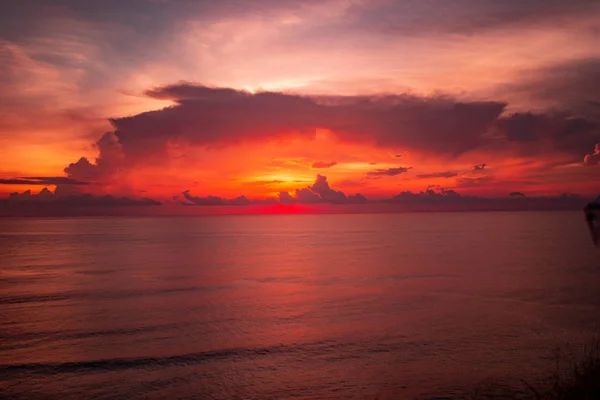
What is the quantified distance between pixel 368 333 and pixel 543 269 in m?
→ 41.9

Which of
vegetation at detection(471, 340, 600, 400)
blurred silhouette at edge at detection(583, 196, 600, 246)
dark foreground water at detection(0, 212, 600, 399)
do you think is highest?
blurred silhouette at edge at detection(583, 196, 600, 246)

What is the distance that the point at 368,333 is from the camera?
2844 cm

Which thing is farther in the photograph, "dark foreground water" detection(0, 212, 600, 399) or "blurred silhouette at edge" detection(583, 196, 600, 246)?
"dark foreground water" detection(0, 212, 600, 399)

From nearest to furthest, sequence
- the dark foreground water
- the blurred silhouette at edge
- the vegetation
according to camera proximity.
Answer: the blurred silhouette at edge < the vegetation < the dark foreground water

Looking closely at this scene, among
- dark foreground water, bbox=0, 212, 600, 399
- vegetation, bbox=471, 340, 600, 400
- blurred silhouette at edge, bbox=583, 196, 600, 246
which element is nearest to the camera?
blurred silhouette at edge, bbox=583, 196, 600, 246

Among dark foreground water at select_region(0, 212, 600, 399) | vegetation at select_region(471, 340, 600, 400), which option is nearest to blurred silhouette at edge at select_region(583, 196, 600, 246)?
vegetation at select_region(471, 340, 600, 400)

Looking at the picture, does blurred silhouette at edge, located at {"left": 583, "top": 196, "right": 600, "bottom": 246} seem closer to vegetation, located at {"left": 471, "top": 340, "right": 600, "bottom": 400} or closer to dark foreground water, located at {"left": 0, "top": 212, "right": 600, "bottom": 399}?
vegetation, located at {"left": 471, "top": 340, "right": 600, "bottom": 400}

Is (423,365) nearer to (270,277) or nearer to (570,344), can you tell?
(570,344)

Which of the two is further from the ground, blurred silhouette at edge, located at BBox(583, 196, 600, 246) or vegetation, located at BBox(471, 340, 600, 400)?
blurred silhouette at edge, located at BBox(583, 196, 600, 246)

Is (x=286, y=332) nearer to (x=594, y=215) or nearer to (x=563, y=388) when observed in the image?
(x=563, y=388)

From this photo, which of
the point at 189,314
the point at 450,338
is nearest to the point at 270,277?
the point at 189,314

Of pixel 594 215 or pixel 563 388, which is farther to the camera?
pixel 563 388

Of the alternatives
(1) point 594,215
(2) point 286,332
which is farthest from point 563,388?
(2) point 286,332

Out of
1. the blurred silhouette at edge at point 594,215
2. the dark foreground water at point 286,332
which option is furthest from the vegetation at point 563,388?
the blurred silhouette at edge at point 594,215
